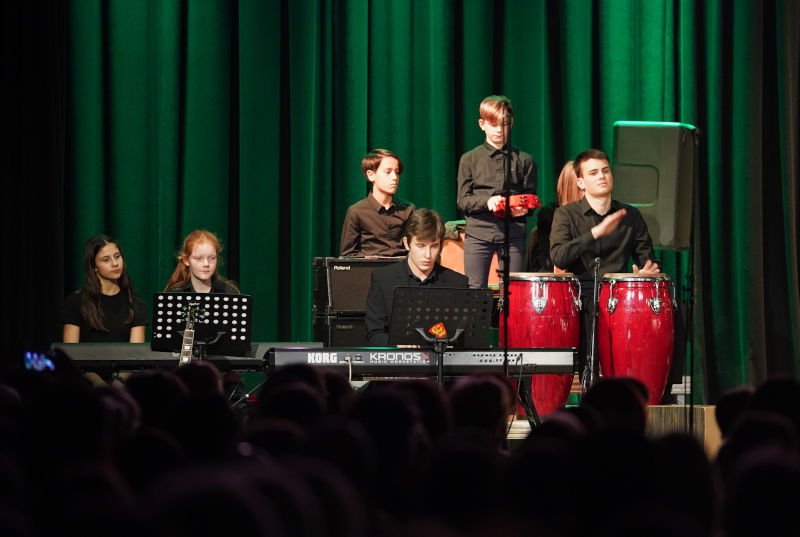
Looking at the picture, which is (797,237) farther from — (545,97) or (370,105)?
(370,105)

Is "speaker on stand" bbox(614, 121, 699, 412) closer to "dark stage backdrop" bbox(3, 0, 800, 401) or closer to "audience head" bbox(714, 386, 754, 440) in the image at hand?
"audience head" bbox(714, 386, 754, 440)

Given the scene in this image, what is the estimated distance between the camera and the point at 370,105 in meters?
7.83

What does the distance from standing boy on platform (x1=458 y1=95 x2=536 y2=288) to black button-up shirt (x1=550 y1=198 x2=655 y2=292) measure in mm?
251

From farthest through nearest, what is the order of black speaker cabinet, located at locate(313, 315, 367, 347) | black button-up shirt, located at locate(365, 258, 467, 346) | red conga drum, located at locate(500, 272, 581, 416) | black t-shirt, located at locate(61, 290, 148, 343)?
black speaker cabinet, located at locate(313, 315, 367, 347) < black t-shirt, located at locate(61, 290, 148, 343) < red conga drum, located at locate(500, 272, 581, 416) < black button-up shirt, located at locate(365, 258, 467, 346)

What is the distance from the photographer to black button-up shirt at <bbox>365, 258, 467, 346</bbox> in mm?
5781

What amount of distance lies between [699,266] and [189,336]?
149 inches

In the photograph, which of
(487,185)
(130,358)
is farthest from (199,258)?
(487,185)

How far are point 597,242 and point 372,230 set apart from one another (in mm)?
1417

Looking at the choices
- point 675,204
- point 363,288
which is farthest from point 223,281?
point 675,204

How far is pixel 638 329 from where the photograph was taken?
6.15 meters

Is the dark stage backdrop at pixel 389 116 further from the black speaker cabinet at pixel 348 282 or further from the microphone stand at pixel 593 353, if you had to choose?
the microphone stand at pixel 593 353

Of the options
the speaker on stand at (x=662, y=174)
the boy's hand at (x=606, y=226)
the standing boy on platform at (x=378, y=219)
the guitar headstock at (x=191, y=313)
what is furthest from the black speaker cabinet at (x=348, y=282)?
the speaker on stand at (x=662, y=174)

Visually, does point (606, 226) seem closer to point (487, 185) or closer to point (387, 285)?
point (487, 185)

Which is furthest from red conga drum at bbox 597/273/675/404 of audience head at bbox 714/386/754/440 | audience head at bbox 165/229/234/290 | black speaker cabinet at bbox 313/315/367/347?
audience head at bbox 714/386/754/440
